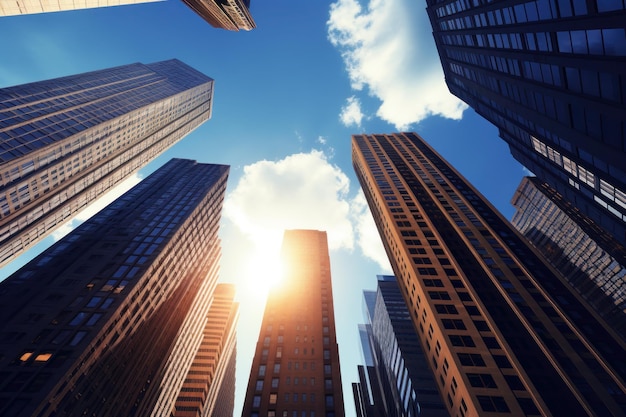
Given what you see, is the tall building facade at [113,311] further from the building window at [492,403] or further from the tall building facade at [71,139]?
the building window at [492,403]

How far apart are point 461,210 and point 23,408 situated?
98044mm

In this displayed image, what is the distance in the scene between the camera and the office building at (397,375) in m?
79.7

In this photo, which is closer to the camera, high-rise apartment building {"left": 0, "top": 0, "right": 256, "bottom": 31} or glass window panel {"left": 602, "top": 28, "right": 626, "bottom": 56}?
glass window panel {"left": 602, "top": 28, "right": 626, "bottom": 56}

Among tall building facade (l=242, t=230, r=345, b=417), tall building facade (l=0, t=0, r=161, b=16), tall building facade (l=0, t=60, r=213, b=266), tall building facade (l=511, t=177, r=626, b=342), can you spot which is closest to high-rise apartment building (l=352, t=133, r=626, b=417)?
tall building facade (l=242, t=230, r=345, b=417)

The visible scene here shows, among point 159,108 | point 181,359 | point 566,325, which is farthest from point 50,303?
point 159,108

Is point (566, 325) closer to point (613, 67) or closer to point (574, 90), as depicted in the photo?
point (574, 90)

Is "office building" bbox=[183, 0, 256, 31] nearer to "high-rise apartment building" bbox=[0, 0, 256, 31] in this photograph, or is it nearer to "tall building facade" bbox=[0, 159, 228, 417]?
"high-rise apartment building" bbox=[0, 0, 256, 31]

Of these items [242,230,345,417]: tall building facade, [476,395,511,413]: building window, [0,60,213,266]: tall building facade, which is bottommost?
[476,395,511,413]: building window

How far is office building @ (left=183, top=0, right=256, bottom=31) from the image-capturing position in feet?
324

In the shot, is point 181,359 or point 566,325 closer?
point 566,325

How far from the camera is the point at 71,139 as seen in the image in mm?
92750

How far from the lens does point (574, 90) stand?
32.0m

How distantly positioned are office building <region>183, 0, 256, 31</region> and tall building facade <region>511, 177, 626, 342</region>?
130966mm

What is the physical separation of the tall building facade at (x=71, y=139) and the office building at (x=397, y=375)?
357ft
